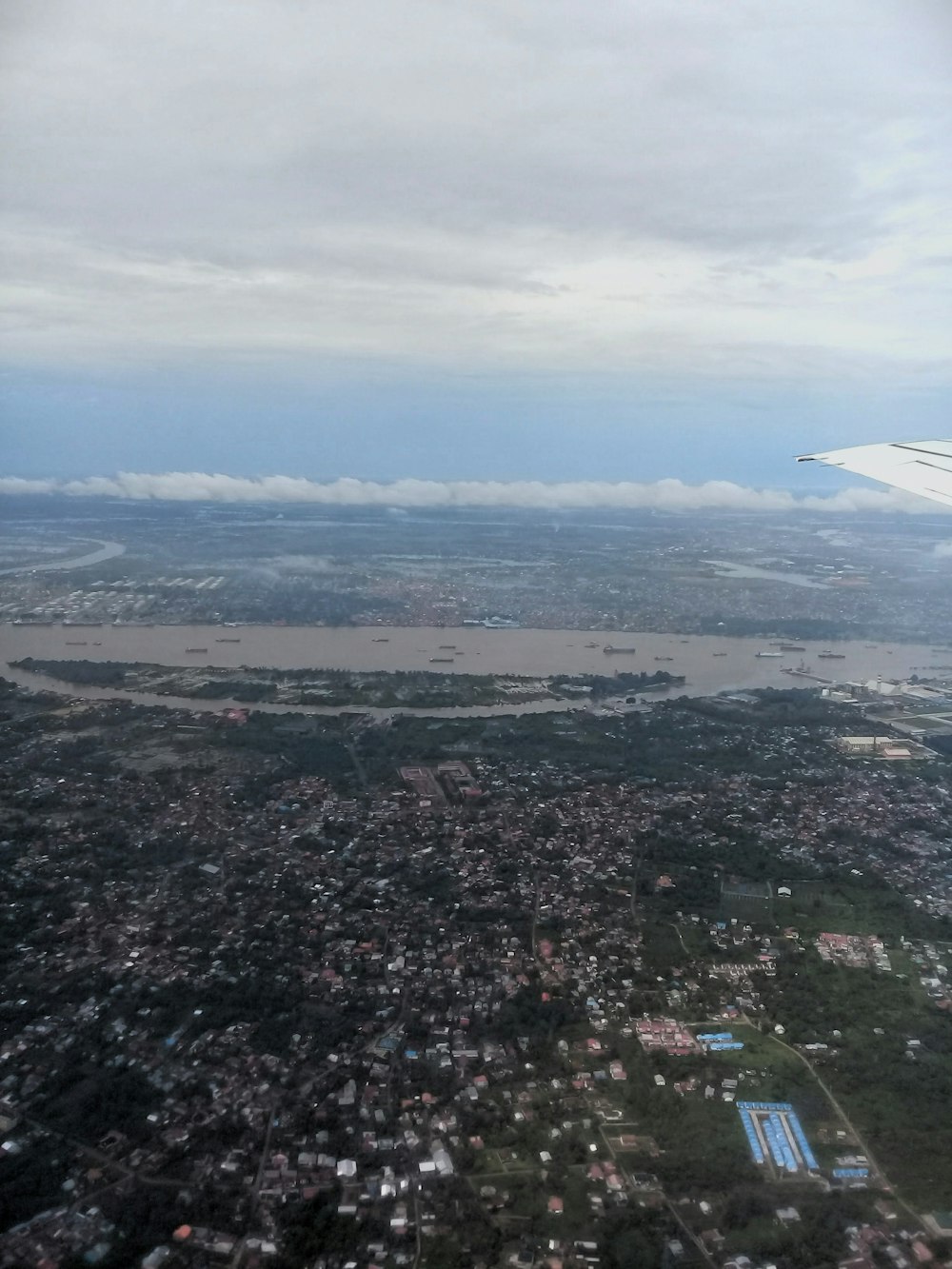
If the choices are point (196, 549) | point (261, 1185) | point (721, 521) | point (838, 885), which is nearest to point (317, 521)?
point (196, 549)

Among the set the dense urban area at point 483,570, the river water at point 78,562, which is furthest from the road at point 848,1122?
the river water at point 78,562

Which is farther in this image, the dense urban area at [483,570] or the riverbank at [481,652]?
the dense urban area at [483,570]

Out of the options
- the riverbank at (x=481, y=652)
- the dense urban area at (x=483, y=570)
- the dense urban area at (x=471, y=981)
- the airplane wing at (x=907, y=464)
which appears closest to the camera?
the airplane wing at (x=907, y=464)

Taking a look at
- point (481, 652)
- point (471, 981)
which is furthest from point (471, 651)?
point (471, 981)

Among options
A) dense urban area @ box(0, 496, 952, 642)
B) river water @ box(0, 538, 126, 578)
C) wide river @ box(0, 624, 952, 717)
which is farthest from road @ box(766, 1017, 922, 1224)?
river water @ box(0, 538, 126, 578)

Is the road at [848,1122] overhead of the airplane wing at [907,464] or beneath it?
beneath

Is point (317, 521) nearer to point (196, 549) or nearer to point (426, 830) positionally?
point (196, 549)

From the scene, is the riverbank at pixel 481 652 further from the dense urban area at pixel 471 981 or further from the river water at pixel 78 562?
the river water at pixel 78 562
